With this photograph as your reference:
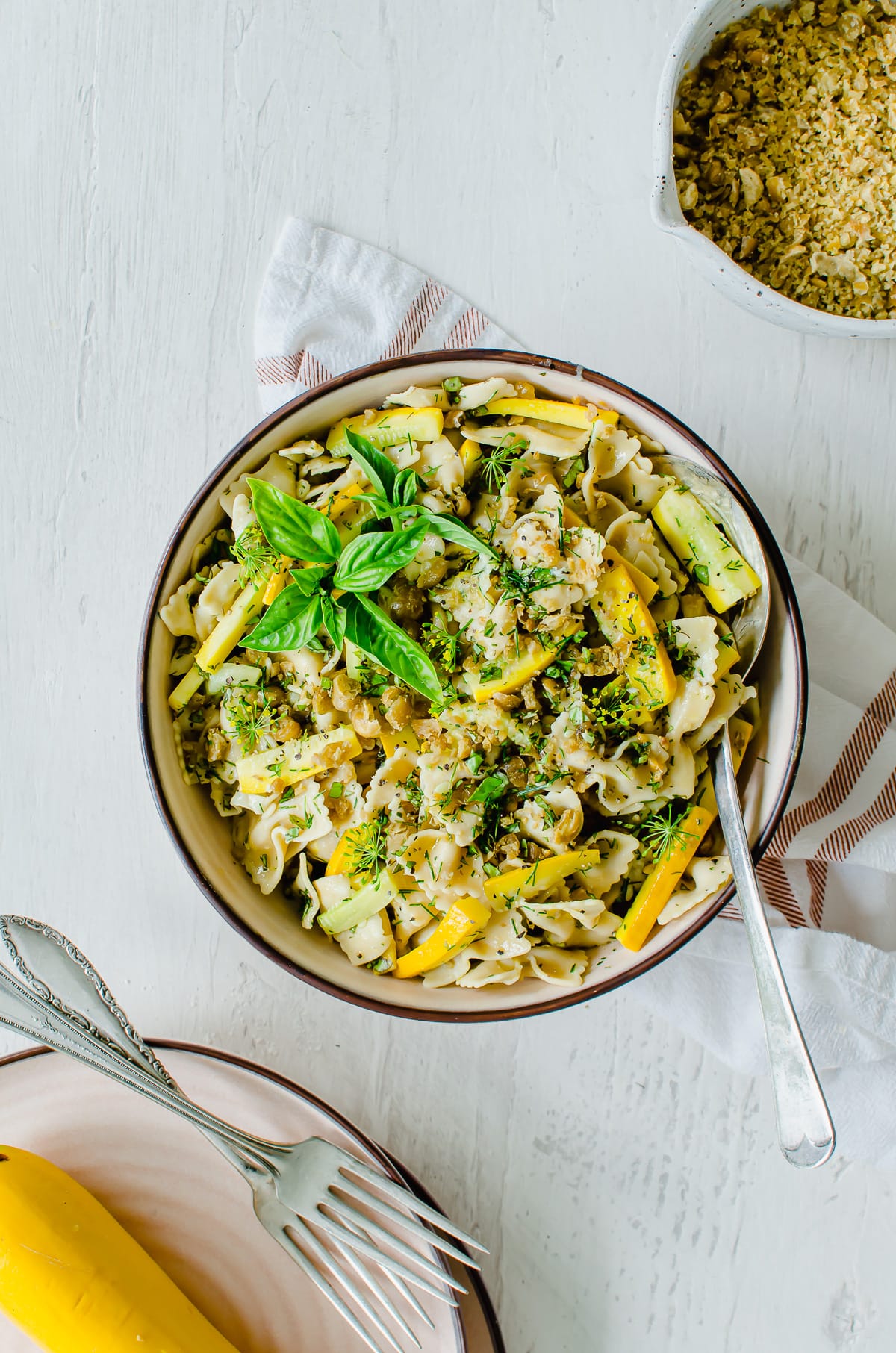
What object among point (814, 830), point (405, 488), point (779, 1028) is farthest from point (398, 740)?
point (814, 830)

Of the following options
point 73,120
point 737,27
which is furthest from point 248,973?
point 737,27

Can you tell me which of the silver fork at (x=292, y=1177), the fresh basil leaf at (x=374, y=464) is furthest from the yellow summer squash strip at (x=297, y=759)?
the silver fork at (x=292, y=1177)

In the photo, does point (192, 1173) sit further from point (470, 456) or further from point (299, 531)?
point (470, 456)

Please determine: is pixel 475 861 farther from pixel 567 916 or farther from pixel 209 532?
pixel 209 532

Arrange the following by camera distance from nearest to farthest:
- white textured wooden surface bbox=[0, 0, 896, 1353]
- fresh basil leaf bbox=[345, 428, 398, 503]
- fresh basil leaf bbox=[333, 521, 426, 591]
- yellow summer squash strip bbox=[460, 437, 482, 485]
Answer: fresh basil leaf bbox=[333, 521, 426, 591] → fresh basil leaf bbox=[345, 428, 398, 503] → yellow summer squash strip bbox=[460, 437, 482, 485] → white textured wooden surface bbox=[0, 0, 896, 1353]

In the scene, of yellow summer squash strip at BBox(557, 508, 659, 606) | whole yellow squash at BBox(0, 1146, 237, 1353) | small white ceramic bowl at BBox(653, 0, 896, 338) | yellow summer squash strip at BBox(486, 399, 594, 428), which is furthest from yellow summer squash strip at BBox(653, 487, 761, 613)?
whole yellow squash at BBox(0, 1146, 237, 1353)

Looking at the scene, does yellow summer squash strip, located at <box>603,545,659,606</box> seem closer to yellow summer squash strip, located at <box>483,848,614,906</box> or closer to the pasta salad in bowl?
the pasta salad in bowl

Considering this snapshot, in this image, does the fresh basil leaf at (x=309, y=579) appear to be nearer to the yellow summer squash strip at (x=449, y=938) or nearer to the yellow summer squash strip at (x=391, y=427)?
the yellow summer squash strip at (x=391, y=427)
